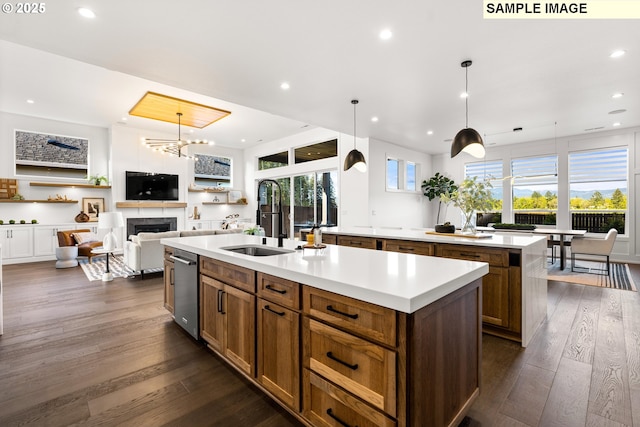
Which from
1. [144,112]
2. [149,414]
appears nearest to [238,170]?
[144,112]

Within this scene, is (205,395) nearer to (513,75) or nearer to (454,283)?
(454,283)

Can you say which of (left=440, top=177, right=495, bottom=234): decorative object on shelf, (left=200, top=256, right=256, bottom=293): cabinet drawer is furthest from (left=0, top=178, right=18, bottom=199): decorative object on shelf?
(left=440, top=177, right=495, bottom=234): decorative object on shelf

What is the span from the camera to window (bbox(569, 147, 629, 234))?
21.1 feet

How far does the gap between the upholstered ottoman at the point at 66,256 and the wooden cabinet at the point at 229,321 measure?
17.5ft

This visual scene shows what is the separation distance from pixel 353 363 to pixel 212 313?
143 cm

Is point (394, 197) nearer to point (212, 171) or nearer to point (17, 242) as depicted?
point (212, 171)

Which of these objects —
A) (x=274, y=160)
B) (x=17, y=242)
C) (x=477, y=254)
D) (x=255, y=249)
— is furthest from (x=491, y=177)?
(x=17, y=242)

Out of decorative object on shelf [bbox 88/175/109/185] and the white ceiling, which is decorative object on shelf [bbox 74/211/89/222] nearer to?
decorative object on shelf [bbox 88/175/109/185]

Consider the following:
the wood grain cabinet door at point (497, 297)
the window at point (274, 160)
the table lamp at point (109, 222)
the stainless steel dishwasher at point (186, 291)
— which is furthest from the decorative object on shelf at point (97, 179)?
the wood grain cabinet door at point (497, 297)

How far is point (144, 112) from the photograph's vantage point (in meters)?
6.09

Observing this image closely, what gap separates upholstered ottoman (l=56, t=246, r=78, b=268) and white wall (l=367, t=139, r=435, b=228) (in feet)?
20.7

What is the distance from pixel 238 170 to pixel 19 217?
5.65 m

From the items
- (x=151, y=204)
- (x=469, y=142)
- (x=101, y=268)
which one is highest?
(x=469, y=142)

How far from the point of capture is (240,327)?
6.43ft
